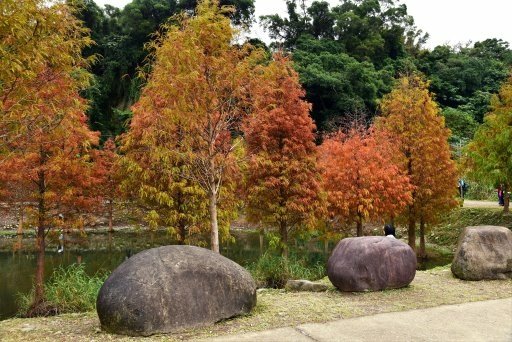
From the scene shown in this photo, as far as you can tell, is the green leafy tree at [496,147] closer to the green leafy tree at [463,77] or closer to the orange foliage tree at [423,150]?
the orange foliage tree at [423,150]

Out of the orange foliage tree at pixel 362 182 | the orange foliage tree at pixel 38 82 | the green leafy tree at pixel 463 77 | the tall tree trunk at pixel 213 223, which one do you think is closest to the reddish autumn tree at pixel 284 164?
the orange foliage tree at pixel 362 182

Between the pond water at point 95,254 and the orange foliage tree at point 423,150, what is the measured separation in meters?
3.01

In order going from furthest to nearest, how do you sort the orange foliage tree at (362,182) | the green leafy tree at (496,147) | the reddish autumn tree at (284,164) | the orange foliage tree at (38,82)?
1. the green leafy tree at (496,147)
2. the orange foliage tree at (362,182)
3. the reddish autumn tree at (284,164)
4. the orange foliage tree at (38,82)

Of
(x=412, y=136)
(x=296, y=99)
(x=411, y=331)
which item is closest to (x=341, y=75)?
(x=412, y=136)

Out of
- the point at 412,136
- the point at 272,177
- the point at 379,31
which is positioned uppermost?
the point at 379,31

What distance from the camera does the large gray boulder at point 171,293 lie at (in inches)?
216

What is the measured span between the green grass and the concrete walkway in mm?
17287

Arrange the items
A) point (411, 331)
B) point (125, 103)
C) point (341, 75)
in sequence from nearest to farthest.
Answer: point (411, 331) → point (341, 75) → point (125, 103)

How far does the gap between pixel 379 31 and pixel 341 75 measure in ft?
48.5

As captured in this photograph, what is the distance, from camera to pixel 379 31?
51.3 meters

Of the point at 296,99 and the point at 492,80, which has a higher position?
the point at 492,80

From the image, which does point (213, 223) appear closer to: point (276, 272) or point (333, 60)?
point (276, 272)

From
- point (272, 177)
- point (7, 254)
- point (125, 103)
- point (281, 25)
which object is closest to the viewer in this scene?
point (272, 177)

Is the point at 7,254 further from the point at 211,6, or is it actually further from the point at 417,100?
the point at 417,100
